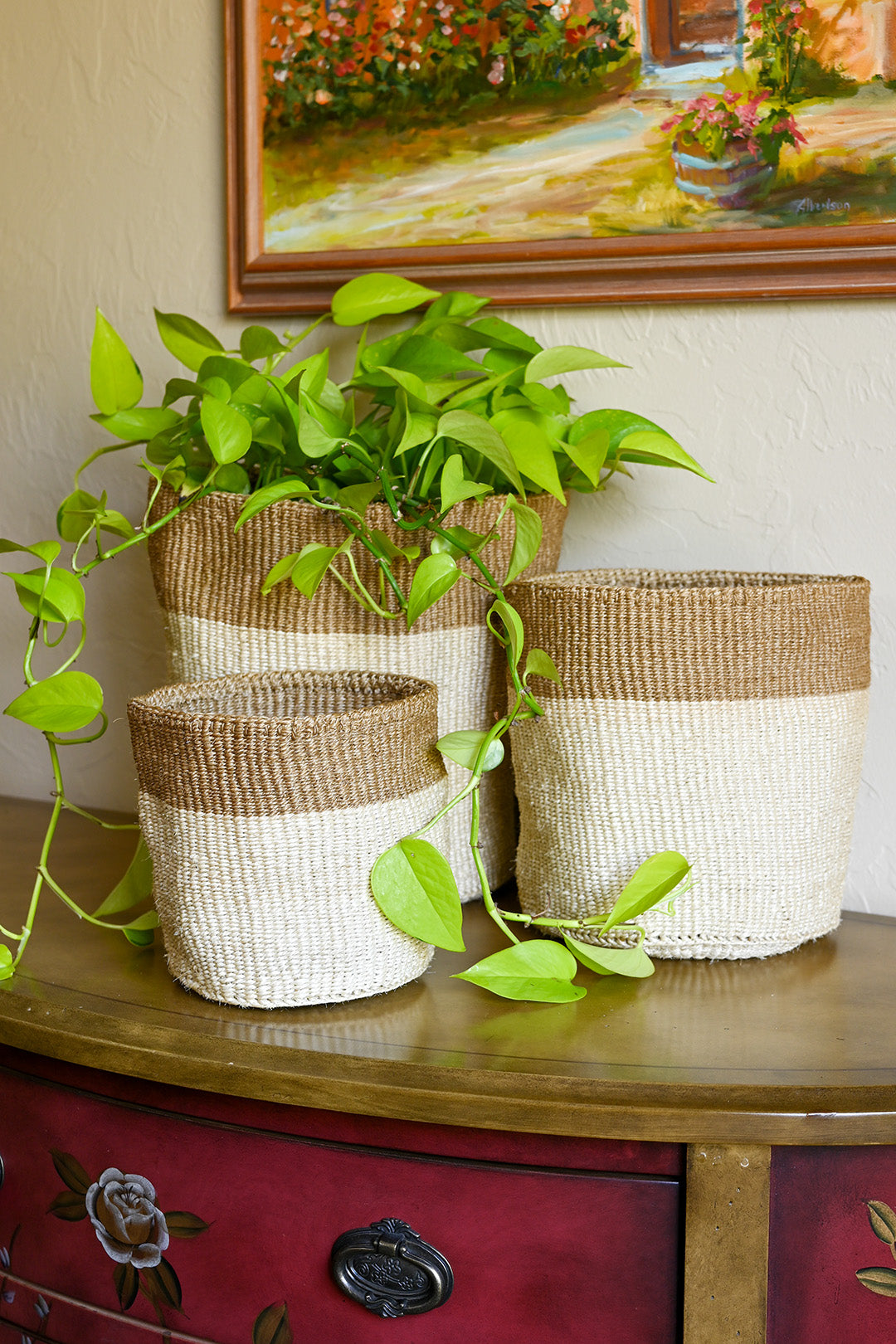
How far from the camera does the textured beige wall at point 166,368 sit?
85 centimetres

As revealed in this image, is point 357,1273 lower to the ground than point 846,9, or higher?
lower

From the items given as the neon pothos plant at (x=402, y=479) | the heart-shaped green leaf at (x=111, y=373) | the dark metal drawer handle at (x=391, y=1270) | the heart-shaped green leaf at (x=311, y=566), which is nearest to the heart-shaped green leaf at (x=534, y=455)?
the neon pothos plant at (x=402, y=479)

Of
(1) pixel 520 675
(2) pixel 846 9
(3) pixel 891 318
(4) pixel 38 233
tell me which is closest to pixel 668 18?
(2) pixel 846 9

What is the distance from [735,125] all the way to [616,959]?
23.8 inches

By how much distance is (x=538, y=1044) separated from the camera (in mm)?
599

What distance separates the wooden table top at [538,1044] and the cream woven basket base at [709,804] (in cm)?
4

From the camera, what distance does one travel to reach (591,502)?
937 mm

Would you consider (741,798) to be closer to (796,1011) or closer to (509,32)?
(796,1011)

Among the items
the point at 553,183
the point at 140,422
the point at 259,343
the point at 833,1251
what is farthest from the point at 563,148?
the point at 833,1251

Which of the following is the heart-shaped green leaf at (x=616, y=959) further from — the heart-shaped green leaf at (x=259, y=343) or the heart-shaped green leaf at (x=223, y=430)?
the heart-shaped green leaf at (x=259, y=343)

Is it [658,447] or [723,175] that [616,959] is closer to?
[658,447]

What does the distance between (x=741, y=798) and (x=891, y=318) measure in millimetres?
385

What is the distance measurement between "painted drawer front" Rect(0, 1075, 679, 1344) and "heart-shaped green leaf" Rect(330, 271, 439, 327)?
573 millimetres

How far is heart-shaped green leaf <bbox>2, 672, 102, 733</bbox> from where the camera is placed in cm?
66
